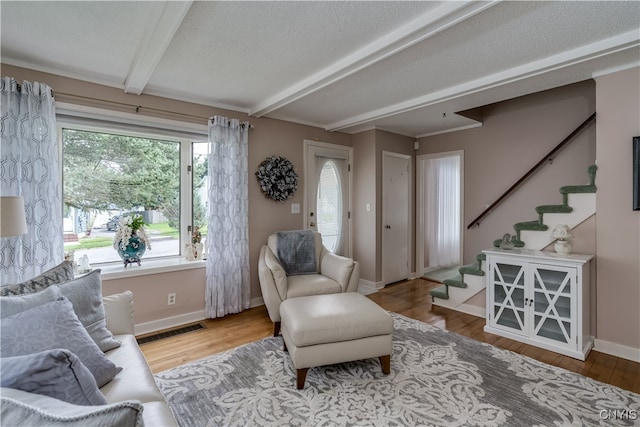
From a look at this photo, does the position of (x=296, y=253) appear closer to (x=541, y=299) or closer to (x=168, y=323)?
(x=168, y=323)

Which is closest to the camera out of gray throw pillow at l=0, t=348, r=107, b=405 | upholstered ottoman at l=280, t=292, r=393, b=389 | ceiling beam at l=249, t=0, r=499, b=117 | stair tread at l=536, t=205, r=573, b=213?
gray throw pillow at l=0, t=348, r=107, b=405

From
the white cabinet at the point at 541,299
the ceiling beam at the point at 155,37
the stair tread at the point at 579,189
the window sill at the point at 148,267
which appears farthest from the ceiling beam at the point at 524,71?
the window sill at the point at 148,267

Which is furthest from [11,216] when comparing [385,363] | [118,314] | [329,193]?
[329,193]

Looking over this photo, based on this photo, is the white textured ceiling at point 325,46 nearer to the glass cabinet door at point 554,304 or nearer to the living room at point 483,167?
the living room at point 483,167

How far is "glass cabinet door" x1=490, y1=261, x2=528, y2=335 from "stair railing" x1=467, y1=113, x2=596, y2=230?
4.87 feet

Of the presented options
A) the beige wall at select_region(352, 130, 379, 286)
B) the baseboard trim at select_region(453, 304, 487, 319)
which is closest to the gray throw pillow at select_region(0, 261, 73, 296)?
the beige wall at select_region(352, 130, 379, 286)

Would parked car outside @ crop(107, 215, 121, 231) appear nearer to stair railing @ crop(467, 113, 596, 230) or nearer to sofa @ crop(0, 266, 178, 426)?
sofa @ crop(0, 266, 178, 426)

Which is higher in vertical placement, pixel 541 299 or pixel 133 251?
pixel 133 251

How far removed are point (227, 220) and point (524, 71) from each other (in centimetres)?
312

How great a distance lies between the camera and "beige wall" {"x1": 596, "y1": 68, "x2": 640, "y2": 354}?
2406 mm

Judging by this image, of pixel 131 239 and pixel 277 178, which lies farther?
pixel 277 178

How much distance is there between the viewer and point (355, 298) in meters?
2.43

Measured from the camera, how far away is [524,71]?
8.15 ft

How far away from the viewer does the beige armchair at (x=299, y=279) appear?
281 cm
